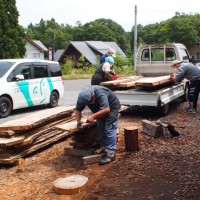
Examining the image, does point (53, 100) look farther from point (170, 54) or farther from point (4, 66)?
point (170, 54)

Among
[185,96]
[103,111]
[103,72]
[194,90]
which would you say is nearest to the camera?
[103,111]

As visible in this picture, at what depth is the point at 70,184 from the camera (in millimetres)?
4559

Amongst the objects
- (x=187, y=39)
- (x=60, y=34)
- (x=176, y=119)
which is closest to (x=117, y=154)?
(x=176, y=119)

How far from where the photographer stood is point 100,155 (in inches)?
224

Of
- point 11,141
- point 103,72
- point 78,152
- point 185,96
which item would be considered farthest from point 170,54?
point 11,141

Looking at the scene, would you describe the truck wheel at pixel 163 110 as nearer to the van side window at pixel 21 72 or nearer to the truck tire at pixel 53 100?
the truck tire at pixel 53 100

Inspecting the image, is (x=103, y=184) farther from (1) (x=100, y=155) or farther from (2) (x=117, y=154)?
(2) (x=117, y=154)

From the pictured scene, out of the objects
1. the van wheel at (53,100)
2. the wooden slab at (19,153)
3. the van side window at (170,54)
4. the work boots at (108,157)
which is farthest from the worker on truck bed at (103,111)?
the van side window at (170,54)

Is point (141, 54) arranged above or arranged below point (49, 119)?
above

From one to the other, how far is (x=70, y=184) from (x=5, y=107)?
6.10 m

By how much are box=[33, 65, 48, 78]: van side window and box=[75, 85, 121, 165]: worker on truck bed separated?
594 cm

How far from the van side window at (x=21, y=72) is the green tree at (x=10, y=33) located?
22.7 meters

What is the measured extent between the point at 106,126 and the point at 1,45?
2906 cm

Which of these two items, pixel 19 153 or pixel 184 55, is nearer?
pixel 19 153
